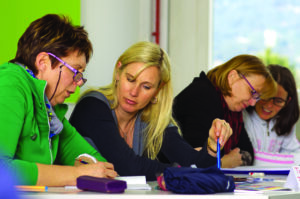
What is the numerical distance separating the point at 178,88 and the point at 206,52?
458mm

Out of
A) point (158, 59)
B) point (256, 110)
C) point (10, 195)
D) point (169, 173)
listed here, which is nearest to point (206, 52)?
point (256, 110)

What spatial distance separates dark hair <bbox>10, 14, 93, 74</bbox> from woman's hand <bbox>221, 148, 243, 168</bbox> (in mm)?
1168

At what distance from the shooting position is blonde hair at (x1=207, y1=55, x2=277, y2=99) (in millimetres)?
2566

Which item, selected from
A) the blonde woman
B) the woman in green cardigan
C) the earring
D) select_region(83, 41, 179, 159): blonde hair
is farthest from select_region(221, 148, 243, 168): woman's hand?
the woman in green cardigan

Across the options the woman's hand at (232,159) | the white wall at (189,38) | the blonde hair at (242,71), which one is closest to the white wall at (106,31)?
the white wall at (189,38)

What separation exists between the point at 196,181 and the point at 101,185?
22 cm

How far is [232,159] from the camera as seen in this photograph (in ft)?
7.52

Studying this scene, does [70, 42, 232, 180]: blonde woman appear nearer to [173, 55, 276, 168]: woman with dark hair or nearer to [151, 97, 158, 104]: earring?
[151, 97, 158, 104]: earring

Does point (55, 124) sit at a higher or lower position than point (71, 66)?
lower

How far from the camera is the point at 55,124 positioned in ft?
4.63

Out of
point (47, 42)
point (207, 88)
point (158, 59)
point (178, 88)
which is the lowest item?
point (178, 88)

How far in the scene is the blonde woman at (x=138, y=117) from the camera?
1746 mm

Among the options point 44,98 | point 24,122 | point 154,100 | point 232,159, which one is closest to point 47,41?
point 44,98

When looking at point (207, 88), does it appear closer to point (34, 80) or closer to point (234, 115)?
point (234, 115)
